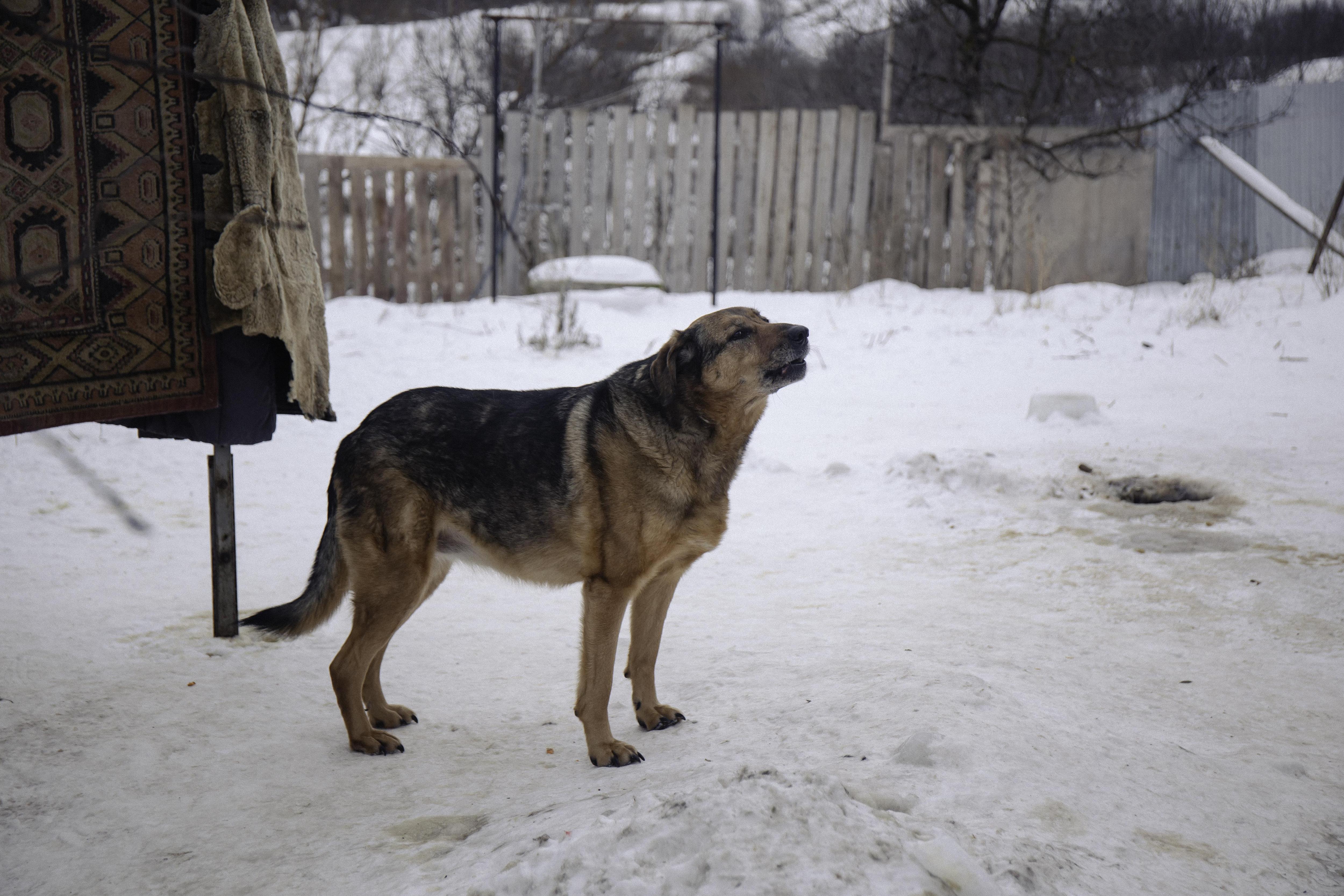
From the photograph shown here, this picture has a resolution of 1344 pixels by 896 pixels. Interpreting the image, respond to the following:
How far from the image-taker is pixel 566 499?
125 inches

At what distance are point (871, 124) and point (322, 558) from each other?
9.52 m

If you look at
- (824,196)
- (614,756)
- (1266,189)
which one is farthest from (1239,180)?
(614,756)

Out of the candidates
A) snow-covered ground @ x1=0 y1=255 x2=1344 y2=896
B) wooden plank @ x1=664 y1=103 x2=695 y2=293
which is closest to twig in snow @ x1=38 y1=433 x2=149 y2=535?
snow-covered ground @ x1=0 y1=255 x2=1344 y2=896

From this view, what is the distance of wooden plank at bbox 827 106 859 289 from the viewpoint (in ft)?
36.5

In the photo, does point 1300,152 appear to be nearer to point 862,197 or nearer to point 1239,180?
point 1239,180

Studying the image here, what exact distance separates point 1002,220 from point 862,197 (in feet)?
5.60

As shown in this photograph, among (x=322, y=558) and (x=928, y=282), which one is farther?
(x=928, y=282)

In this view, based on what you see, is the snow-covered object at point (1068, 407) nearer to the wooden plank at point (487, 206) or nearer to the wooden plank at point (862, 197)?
the wooden plank at point (862, 197)

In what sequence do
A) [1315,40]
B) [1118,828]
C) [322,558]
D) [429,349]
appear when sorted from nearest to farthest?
[1118,828] → [322,558] → [429,349] → [1315,40]

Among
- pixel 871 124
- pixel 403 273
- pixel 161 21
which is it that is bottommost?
pixel 403 273

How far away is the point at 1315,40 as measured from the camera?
11859 mm

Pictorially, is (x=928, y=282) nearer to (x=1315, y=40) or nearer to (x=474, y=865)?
(x=1315, y=40)

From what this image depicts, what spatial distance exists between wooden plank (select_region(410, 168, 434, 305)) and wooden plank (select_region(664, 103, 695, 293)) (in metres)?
2.88

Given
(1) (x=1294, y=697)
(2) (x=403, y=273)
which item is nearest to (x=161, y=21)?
(1) (x=1294, y=697)
